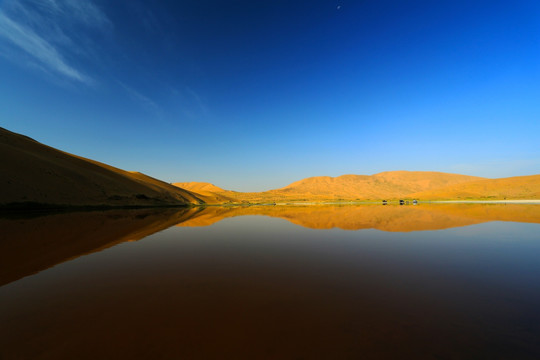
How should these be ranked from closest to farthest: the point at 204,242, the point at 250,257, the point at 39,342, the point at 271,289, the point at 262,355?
1. the point at 262,355
2. the point at 39,342
3. the point at 271,289
4. the point at 250,257
5. the point at 204,242

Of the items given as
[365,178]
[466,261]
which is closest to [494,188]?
[365,178]

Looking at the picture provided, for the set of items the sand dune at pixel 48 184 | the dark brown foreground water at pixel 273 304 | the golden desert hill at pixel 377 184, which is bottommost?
the dark brown foreground water at pixel 273 304

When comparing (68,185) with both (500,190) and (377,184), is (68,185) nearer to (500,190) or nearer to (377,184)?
(500,190)

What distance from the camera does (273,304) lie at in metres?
5.30

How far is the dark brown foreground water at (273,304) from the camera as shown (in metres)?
3.65

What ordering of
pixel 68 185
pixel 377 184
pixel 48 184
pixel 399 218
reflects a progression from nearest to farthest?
pixel 399 218, pixel 48 184, pixel 68 185, pixel 377 184

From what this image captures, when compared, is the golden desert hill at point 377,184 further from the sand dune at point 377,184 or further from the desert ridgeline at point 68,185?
the desert ridgeline at point 68,185

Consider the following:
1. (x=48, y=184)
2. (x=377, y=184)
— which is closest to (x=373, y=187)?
(x=377, y=184)

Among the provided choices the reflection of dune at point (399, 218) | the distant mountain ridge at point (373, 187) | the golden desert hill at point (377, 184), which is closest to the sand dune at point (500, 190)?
the distant mountain ridge at point (373, 187)

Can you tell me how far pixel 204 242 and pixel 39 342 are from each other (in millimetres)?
9476

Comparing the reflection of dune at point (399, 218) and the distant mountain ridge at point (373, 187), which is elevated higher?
the distant mountain ridge at point (373, 187)

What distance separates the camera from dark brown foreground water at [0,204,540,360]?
12.0 feet

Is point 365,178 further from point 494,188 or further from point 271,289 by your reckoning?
point 271,289

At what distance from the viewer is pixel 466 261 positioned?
8.67 metres
